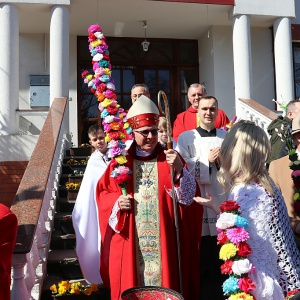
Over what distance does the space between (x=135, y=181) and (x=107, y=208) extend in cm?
32

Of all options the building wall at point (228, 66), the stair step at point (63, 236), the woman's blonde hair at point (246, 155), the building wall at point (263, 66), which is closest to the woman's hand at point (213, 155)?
the woman's blonde hair at point (246, 155)

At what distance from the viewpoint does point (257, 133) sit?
262 centimetres

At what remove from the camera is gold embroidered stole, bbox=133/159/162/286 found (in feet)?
11.4

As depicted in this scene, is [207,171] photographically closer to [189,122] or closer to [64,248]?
[189,122]

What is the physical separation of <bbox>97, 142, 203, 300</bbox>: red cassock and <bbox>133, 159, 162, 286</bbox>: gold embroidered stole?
4 centimetres

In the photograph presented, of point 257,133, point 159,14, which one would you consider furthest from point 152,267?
point 159,14

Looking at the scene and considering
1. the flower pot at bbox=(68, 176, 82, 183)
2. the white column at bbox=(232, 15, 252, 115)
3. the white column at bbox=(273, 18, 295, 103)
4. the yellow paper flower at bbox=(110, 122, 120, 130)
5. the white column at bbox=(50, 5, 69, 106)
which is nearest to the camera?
the yellow paper flower at bbox=(110, 122, 120, 130)

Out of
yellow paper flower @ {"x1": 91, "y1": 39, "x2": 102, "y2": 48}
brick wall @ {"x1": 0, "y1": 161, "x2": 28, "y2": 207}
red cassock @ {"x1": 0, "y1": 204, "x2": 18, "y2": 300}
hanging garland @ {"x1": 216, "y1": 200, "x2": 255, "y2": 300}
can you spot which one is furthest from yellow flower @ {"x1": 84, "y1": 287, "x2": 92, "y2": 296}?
brick wall @ {"x1": 0, "y1": 161, "x2": 28, "y2": 207}

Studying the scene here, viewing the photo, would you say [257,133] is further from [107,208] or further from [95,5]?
[95,5]

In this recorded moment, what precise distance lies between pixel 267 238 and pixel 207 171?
1.53 meters

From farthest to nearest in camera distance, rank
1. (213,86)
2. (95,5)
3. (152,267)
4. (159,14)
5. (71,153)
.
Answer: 1. (213,86)
2. (159,14)
3. (95,5)
4. (71,153)
5. (152,267)

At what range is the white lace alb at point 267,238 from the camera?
254 centimetres

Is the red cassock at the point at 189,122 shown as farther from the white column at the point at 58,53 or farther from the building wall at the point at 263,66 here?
the building wall at the point at 263,66

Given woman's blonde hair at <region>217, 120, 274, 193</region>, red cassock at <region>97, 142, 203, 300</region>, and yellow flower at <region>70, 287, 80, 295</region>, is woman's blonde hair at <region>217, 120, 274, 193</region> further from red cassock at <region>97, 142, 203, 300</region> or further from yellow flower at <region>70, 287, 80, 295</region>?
yellow flower at <region>70, 287, 80, 295</region>
